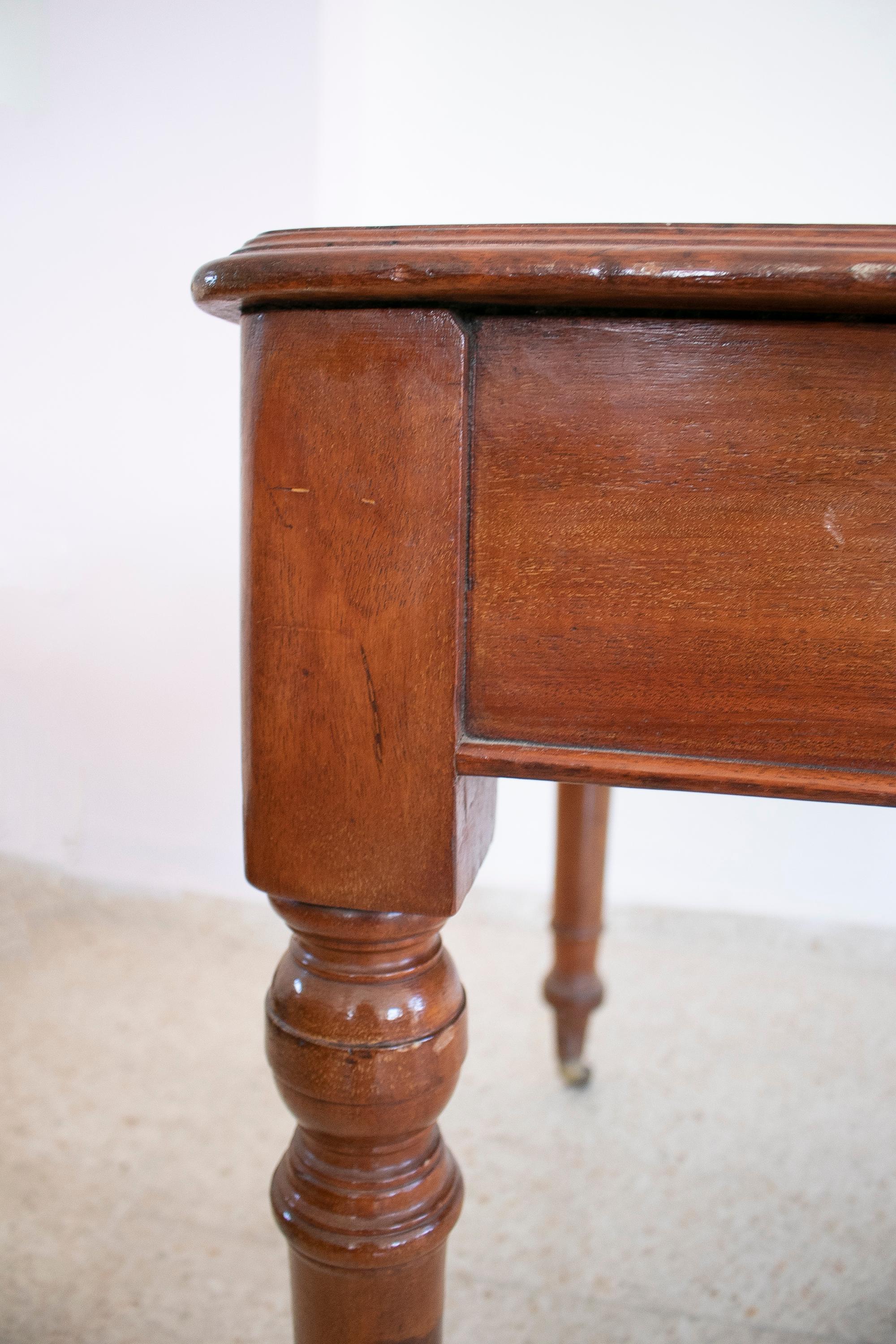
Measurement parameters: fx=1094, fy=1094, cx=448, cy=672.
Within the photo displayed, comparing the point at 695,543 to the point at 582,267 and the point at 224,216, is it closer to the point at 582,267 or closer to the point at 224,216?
the point at 582,267

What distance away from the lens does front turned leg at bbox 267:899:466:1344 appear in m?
0.47

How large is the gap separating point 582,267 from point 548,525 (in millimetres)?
88

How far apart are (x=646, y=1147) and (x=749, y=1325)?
223mm

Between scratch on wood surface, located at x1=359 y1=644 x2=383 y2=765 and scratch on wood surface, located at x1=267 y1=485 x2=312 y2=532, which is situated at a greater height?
scratch on wood surface, located at x1=267 y1=485 x2=312 y2=532

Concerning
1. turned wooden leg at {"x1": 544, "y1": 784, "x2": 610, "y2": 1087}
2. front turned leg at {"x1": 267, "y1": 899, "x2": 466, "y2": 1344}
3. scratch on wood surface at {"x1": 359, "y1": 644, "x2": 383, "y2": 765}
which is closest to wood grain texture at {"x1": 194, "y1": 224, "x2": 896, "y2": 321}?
scratch on wood surface at {"x1": 359, "y1": 644, "x2": 383, "y2": 765}

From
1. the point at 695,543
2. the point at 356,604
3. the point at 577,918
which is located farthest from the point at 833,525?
the point at 577,918

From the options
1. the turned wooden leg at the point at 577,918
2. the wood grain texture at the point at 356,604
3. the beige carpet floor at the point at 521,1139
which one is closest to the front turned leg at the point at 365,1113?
the wood grain texture at the point at 356,604

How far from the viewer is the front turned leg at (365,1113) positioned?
18.6 inches

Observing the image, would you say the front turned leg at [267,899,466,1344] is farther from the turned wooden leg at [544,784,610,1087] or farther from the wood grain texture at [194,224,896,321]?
the turned wooden leg at [544,784,610,1087]

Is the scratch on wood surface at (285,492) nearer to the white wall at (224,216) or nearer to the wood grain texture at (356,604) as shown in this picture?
the wood grain texture at (356,604)

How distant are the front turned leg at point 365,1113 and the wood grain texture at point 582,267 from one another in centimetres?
25

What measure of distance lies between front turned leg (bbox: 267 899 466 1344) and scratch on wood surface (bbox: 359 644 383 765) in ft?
0.26

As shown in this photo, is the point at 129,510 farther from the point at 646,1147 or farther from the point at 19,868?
the point at 646,1147

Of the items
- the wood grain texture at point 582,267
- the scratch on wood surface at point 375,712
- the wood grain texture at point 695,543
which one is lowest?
the scratch on wood surface at point 375,712
